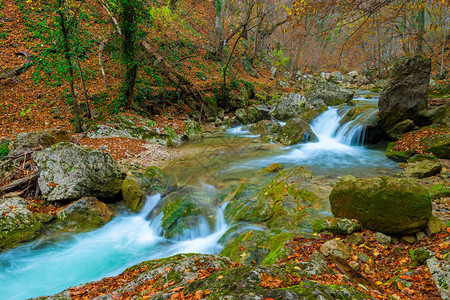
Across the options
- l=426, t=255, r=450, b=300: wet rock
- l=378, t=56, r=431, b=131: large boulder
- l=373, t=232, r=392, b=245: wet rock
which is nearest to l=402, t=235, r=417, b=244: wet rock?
l=373, t=232, r=392, b=245: wet rock

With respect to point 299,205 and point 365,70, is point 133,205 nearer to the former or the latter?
point 299,205

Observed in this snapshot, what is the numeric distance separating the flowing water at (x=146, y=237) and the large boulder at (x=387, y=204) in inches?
113

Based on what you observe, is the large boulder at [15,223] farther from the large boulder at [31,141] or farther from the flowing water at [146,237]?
the large boulder at [31,141]

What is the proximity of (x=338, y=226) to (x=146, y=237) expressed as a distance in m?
4.60

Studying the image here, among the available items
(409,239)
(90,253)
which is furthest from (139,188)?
(409,239)

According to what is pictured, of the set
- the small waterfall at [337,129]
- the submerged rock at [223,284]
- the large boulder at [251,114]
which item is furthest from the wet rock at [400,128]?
the submerged rock at [223,284]

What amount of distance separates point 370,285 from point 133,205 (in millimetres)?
5884

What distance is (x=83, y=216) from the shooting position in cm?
562

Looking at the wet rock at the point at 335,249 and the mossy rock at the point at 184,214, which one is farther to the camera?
the mossy rock at the point at 184,214

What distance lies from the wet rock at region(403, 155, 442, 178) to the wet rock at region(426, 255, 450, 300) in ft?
14.7

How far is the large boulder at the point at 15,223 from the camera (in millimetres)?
4758

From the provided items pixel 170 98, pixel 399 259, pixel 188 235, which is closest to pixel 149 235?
pixel 188 235

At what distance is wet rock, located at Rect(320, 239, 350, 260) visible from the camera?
297cm

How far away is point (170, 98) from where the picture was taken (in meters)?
14.2
